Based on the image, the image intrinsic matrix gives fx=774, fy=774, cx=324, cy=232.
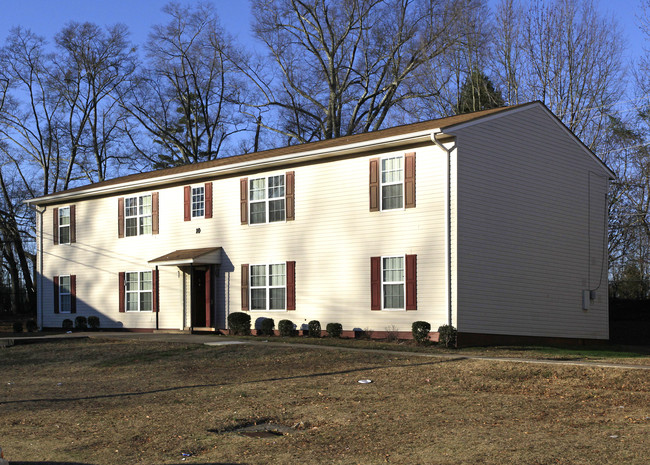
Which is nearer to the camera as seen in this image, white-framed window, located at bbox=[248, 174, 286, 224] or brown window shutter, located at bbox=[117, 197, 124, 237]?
white-framed window, located at bbox=[248, 174, 286, 224]

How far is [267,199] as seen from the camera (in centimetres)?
2430

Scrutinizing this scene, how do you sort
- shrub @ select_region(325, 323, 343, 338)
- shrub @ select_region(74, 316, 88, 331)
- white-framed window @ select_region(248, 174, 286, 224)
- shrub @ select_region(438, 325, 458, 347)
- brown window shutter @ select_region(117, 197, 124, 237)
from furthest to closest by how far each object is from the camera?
shrub @ select_region(74, 316, 88, 331) → brown window shutter @ select_region(117, 197, 124, 237) → white-framed window @ select_region(248, 174, 286, 224) → shrub @ select_region(325, 323, 343, 338) → shrub @ select_region(438, 325, 458, 347)

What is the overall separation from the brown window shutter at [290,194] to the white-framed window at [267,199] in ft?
0.80

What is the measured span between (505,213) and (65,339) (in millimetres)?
13448

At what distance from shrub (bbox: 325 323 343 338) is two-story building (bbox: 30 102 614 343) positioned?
0.48 m

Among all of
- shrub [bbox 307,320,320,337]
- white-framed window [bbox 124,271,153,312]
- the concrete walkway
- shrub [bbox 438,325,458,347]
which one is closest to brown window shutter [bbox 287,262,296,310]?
shrub [bbox 307,320,320,337]

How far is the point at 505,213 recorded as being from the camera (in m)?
21.2

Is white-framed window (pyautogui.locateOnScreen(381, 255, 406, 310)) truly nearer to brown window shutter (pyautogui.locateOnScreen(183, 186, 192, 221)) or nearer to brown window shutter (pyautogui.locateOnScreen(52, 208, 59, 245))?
brown window shutter (pyautogui.locateOnScreen(183, 186, 192, 221))

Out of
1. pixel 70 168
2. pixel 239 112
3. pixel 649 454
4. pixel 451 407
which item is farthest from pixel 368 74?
pixel 649 454

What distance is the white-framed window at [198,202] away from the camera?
86.2 feet

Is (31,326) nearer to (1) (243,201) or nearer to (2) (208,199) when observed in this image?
(2) (208,199)

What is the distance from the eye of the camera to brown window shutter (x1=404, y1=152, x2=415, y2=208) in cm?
2055

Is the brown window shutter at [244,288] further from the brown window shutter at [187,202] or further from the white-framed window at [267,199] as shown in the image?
the brown window shutter at [187,202]

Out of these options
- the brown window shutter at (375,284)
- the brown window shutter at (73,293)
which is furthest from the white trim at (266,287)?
the brown window shutter at (73,293)
